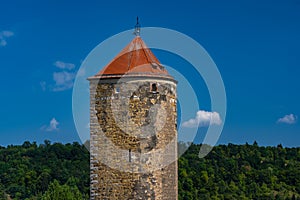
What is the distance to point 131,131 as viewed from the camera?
1338 cm

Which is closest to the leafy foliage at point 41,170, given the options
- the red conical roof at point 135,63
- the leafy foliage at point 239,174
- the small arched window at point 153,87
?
the leafy foliage at point 239,174

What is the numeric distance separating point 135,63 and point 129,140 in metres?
1.77

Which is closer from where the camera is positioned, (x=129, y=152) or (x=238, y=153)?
(x=129, y=152)

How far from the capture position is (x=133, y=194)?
1334cm

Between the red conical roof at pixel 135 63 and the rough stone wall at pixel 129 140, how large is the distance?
20 cm

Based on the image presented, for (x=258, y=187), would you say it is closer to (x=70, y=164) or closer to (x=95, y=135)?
(x=70, y=164)

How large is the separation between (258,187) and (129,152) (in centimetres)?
3809

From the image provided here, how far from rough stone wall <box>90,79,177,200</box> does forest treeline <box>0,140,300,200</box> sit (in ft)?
83.4

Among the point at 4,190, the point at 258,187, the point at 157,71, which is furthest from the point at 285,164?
the point at 157,71

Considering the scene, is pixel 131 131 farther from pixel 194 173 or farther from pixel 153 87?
pixel 194 173

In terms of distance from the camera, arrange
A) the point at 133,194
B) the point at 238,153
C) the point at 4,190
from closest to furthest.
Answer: the point at 133,194
the point at 4,190
the point at 238,153

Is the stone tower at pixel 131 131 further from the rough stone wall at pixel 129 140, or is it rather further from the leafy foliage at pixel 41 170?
the leafy foliage at pixel 41 170

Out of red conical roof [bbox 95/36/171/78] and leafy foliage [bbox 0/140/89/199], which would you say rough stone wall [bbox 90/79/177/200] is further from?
leafy foliage [bbox 0/140/89/199]

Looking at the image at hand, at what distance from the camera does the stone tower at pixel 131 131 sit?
13.4 m
